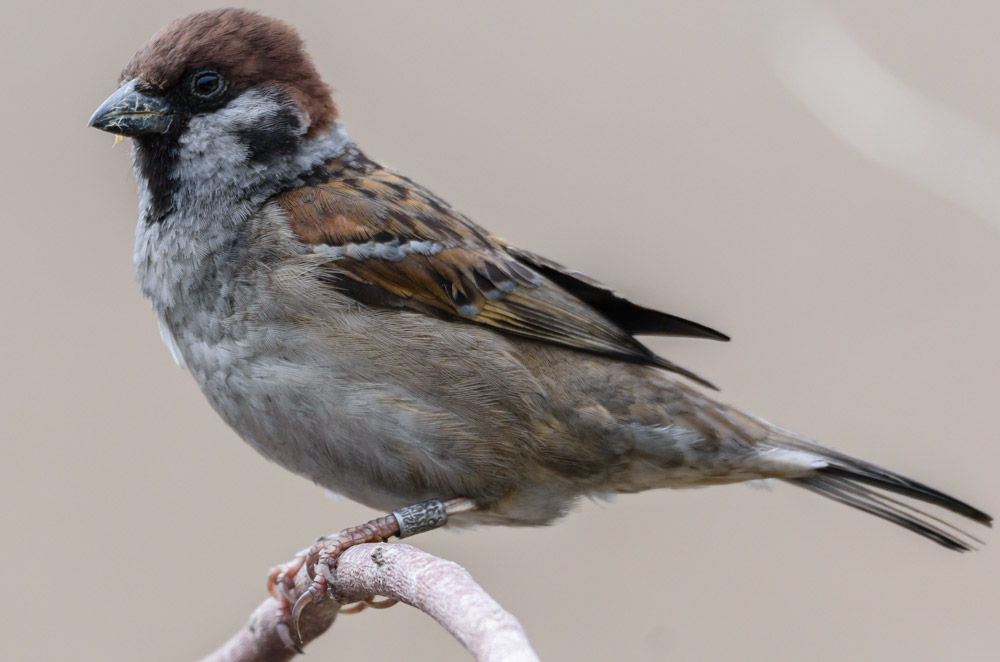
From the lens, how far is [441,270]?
2807 millimetres

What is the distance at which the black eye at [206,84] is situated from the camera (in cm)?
276

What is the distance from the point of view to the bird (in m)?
2.63

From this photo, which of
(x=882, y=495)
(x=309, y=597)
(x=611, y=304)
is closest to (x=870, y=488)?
(x=882, y=495)

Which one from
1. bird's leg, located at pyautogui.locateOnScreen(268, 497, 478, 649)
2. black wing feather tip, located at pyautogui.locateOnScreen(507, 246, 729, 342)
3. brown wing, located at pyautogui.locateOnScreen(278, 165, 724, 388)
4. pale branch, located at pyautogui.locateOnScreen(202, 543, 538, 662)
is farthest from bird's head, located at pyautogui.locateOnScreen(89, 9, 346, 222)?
pale branch, located at pyautogui.locateOnScreen(202, 543, 538, 662)

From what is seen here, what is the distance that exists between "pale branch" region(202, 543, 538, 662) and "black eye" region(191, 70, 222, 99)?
4.03ft

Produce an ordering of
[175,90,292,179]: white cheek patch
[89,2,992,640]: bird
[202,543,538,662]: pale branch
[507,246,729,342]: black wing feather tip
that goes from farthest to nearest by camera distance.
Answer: [507,246,729,342]: black wing feather tip
[175,90,292,179]: white cheek patch
[89,2,992,640]: bird
[202,543,538,662]: pale branch

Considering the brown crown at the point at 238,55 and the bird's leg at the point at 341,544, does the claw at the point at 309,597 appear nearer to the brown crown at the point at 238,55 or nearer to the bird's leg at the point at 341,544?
the bird's leg at the point at 341,544

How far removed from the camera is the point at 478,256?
289 centimetres

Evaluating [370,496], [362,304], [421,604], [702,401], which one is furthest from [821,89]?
[421,604]

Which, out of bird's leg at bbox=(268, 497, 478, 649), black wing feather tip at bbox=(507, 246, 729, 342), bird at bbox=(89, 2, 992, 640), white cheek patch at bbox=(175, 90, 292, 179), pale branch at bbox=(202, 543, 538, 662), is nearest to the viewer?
pale branch at bbox=(202, 543, 538, 662)

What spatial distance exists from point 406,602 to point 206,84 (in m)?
1.50

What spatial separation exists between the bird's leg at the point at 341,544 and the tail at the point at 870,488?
0.94m

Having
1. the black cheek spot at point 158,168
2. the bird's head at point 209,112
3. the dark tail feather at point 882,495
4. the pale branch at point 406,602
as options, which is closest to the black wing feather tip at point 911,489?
the dark tail feather at point 882,495

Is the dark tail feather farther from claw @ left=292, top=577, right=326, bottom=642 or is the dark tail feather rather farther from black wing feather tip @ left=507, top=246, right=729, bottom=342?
claw @ left=292, top=577, right=326, bottom=642
